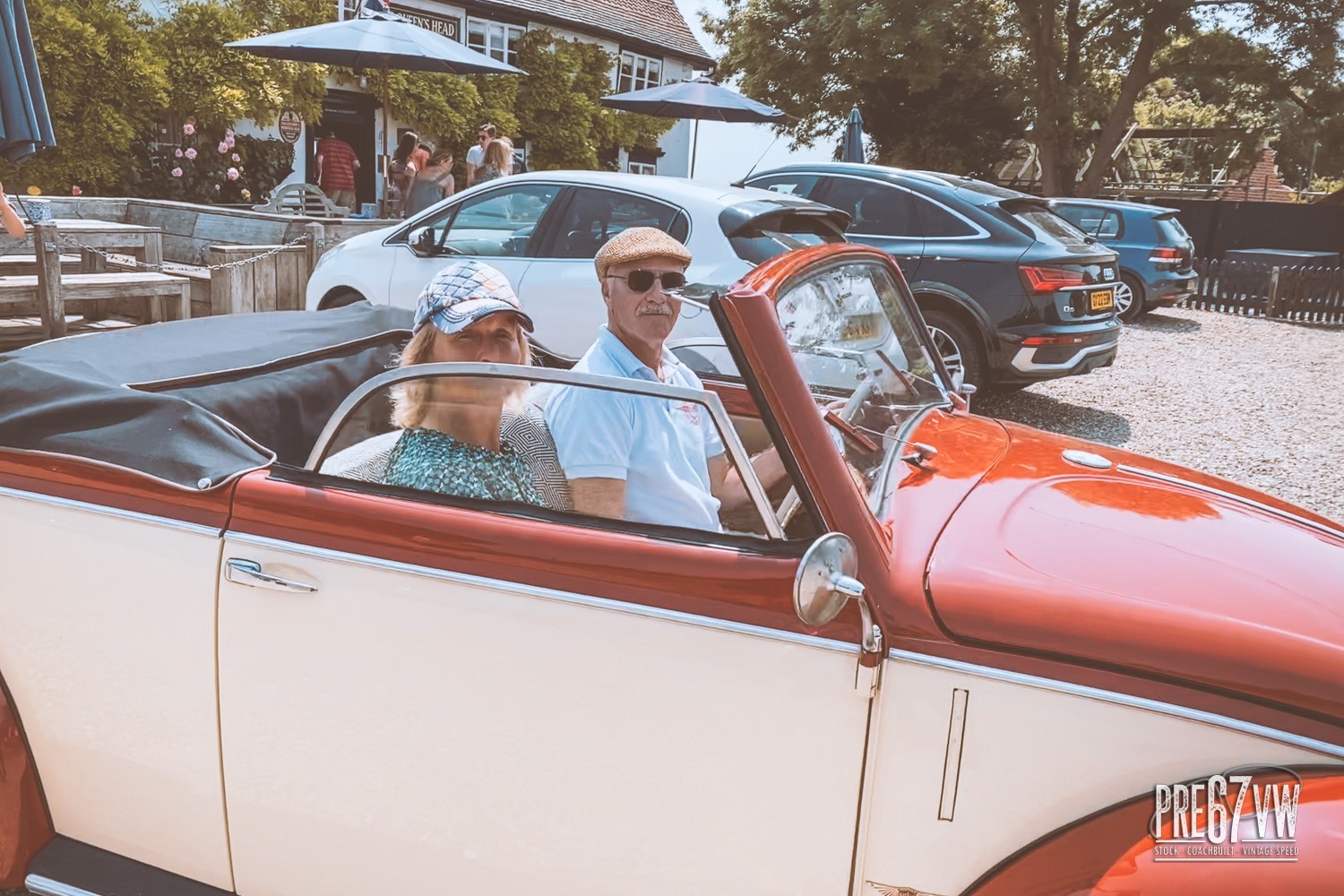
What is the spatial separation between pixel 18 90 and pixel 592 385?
588 centimetres

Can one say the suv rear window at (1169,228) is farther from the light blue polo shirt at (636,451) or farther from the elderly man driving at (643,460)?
the light blue polo shirt at (636,451)

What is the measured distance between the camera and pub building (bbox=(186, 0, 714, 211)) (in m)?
18.9

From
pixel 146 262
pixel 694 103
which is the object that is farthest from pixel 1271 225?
pixel 146 262

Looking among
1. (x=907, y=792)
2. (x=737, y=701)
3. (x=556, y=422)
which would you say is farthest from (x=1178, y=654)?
(x=556, y=422)

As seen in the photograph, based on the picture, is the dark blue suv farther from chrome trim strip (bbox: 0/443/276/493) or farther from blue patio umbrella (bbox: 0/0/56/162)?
chrome trim strip (bbox: 0/443/276/493)

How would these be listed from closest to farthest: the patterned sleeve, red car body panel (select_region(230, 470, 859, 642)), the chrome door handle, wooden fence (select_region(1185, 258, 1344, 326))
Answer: red car body panel (select_region(230, 470, 859, 642)), the chrome door handle, the patterned sleeve, wooden fence (select_region(1185, 258, 1344, 326))

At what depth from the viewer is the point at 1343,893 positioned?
1438 millimetres

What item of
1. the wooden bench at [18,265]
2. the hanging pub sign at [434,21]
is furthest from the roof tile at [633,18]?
the wooden bench at [18,265]

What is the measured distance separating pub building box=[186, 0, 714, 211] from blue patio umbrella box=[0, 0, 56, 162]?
34.1 ft

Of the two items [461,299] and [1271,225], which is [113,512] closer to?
[461,299]

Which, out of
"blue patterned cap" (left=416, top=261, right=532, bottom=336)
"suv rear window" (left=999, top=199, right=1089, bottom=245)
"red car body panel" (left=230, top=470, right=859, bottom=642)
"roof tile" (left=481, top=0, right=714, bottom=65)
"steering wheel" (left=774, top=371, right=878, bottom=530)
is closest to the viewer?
"red car body panel" (left=230, top=470, right=859, bottom=642)

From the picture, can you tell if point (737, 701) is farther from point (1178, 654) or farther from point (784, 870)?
point (1178, 654)

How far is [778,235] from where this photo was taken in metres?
6.12

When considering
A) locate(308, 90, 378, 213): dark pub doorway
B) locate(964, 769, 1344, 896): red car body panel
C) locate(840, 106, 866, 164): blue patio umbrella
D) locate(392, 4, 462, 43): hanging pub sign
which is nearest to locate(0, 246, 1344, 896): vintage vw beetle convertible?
locate(964, 769, 1344, 896): red car body panel
